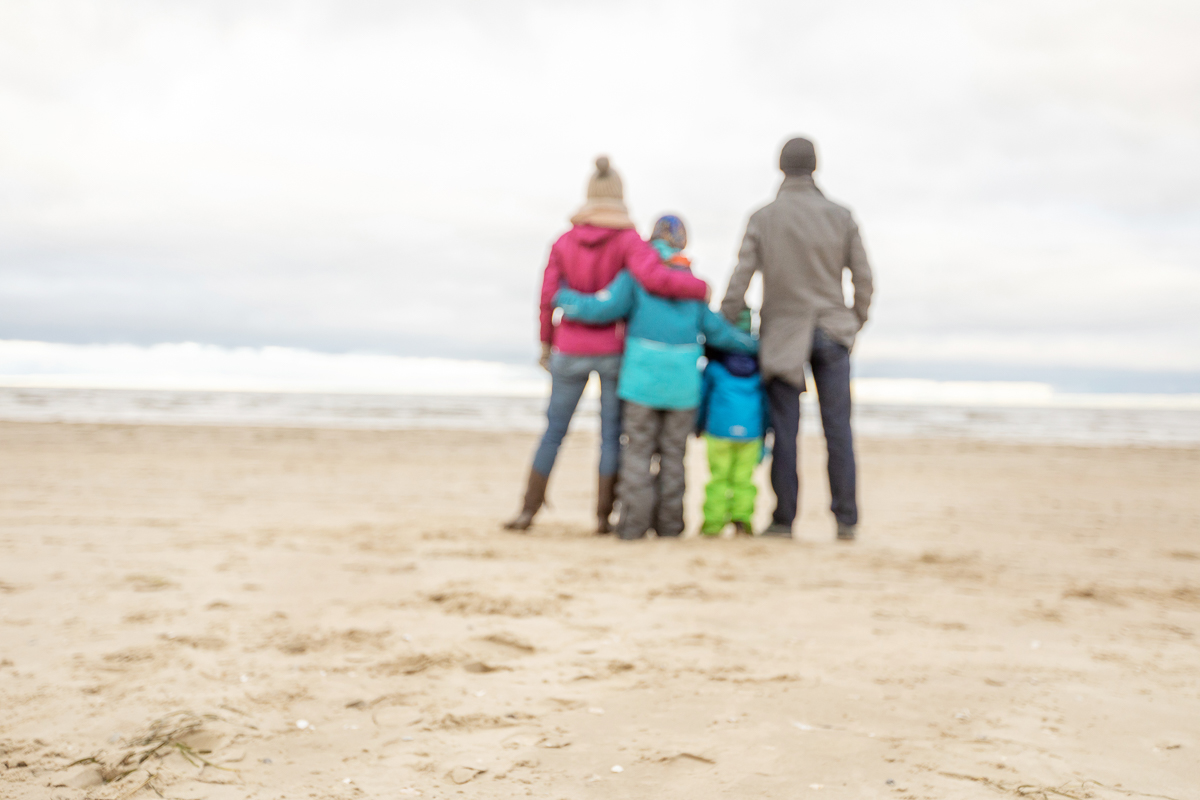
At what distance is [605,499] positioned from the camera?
5137 mm

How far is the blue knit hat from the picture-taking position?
5156 mm

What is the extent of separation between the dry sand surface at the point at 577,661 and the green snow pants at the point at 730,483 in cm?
40

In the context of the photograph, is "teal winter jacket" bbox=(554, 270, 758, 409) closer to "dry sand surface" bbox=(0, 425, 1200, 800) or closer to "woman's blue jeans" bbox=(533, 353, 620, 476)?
"woman's blue jeans" bbox=(533, 353, 620, 476)

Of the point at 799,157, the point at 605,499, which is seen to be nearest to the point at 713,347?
the point at 605,499

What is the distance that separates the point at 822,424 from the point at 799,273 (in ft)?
3.08

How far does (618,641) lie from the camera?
2816 millimetres

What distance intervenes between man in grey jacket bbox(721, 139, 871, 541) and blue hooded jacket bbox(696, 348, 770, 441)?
0.09 meters

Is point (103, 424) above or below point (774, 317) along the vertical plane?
below

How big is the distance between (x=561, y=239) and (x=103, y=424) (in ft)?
41.2

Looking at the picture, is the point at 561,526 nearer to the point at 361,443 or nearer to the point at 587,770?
the point at 587,770

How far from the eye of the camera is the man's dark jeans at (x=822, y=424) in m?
5.07

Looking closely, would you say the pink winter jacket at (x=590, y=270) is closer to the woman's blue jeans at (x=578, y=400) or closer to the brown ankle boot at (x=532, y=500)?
the woman's blue jeans at (x=578, y=400)

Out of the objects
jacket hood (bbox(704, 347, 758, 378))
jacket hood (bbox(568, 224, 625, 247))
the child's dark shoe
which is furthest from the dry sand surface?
jacket hood (bbox(568, 224, 625, 247))

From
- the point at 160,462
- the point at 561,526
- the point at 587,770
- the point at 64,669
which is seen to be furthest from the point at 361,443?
the point at 587,770
